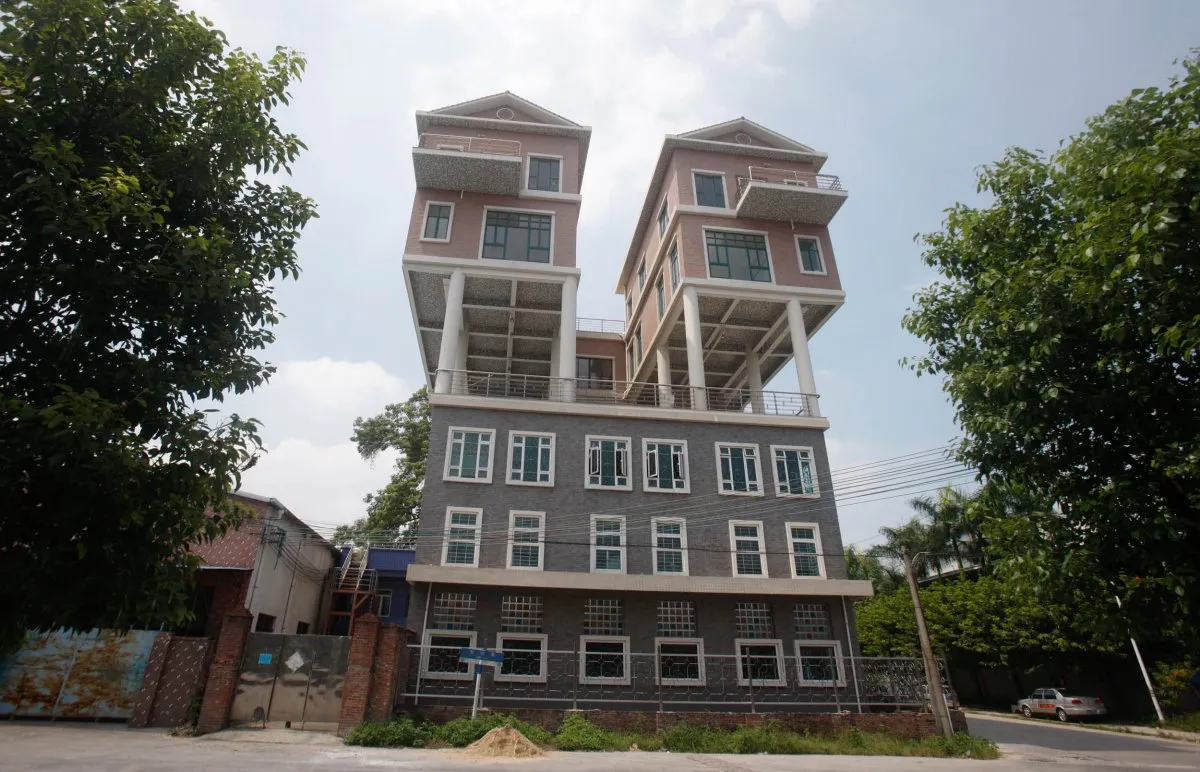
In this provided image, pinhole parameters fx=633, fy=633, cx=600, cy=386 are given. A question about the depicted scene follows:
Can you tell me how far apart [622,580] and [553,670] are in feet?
9.32

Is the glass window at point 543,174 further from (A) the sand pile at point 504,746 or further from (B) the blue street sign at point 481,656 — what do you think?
(A) the sand pile at point 504,746

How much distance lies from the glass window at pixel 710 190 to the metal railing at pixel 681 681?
16087 mm

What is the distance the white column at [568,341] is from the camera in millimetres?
20266

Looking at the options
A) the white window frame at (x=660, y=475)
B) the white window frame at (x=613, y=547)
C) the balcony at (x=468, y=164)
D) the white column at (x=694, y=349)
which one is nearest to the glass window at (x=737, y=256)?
the white column at (x=694, y=349)

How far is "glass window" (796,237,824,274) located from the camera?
2345 cm

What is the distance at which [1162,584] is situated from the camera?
7.02m

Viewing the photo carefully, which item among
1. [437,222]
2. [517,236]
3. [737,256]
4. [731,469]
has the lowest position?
[731,469]

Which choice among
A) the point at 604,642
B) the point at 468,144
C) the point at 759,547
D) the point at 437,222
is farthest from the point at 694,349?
the point at 468,144

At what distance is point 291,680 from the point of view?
14.0m

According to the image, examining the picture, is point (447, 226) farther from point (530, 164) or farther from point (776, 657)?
point (776, 657)

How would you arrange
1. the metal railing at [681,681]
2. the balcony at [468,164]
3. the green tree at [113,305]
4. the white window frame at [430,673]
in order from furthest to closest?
the balcony at [468,164] < the metal railing at [681,681] < the white window frame at [430,673] < the green tree at [113,305]

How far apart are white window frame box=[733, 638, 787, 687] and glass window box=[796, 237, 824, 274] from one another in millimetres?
13052

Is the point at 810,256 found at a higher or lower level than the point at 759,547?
higher

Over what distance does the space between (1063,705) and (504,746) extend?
2489cm
